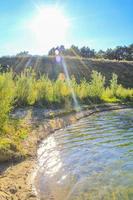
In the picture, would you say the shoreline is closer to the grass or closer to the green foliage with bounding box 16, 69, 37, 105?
the grass

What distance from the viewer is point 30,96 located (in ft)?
53.8

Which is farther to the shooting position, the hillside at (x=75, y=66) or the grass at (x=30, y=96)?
the hillside at (x=75, y=66)

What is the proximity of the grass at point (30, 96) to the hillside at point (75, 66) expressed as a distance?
1925cm

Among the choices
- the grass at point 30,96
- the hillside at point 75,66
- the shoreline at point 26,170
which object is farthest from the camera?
the hillside at point 75,66

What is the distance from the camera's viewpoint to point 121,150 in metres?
8.86

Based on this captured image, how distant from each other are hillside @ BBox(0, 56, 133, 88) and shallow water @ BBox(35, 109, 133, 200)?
99.3 feet

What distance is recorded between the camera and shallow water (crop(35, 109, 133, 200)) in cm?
611

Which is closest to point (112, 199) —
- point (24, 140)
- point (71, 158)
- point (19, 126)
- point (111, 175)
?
point (111, 175)

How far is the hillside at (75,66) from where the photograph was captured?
4269cm

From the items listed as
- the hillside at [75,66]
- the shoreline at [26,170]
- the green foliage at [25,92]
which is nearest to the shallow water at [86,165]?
the shoreline at [26,170]

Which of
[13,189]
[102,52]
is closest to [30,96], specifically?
[13,189]

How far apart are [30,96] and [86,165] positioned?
915 cm

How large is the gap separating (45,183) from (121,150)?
9.48 ft

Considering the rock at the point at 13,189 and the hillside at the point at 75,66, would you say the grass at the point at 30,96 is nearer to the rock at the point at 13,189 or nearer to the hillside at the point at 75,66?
the rock at the point at 13,189
